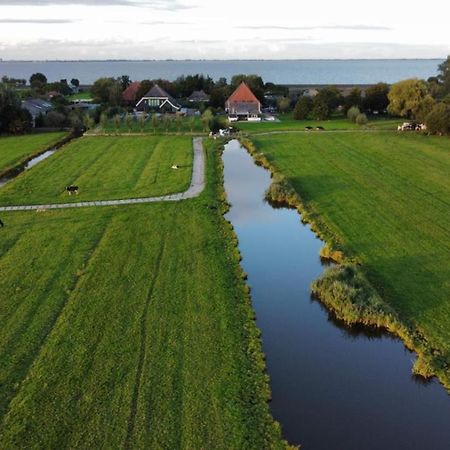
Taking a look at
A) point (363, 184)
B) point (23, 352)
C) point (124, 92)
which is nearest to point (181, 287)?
point (23, 352)

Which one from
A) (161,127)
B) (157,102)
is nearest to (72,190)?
(161,127)

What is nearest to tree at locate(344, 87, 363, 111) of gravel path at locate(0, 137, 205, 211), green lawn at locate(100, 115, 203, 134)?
green lawn at locate(100, 115, 203, 134)

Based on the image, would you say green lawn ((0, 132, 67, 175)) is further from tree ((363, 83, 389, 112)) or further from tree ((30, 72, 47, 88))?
tree ((30, 72, 47, 88))

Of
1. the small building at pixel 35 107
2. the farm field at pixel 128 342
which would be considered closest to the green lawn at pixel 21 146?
the small building at pixel 35 107

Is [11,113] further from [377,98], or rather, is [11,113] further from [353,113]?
[377,98]

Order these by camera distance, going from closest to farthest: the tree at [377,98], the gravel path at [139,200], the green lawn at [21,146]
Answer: the gravel path at [139,200]
the green lawn at [21,146]
the tree at [377,98]

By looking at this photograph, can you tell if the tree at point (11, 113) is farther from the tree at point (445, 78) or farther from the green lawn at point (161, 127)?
the tree at point (445, 78)
